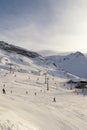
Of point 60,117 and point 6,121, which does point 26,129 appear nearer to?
point 6,121

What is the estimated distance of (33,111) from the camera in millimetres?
30375

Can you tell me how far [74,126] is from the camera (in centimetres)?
2708

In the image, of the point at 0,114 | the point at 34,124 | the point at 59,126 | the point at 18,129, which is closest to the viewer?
the point at 18,129

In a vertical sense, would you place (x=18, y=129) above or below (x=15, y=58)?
below

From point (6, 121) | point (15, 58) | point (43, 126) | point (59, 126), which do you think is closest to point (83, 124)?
point (59, 126)

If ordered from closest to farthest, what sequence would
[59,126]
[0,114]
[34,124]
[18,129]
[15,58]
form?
[18,129], [0,114], [34,124], [59,126], [15,58]

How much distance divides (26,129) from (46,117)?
25.4 ft

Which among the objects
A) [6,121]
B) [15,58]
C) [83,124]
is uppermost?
[15,58]

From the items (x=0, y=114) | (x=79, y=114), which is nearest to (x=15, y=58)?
(x=79, y=114)

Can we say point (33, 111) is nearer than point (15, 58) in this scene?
Yes

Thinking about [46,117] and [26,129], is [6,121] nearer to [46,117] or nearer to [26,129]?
[26,129]

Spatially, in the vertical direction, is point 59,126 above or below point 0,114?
below

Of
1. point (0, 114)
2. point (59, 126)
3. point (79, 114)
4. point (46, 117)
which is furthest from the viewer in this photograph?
point (79, 114)

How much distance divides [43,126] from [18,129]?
5.06 metres
